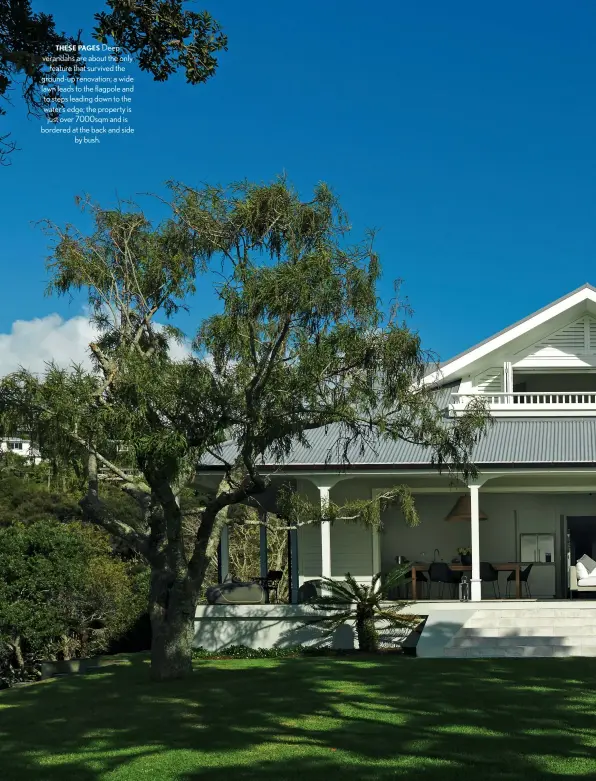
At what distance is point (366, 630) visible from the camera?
18453 millimetres

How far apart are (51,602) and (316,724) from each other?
48.4ft

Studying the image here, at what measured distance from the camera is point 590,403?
76.0 ft

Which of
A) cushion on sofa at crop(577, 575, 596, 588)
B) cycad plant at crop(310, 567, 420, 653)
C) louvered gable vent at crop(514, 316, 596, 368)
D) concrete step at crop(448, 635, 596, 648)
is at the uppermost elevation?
louvered gable vent at crop(514, 316, 596, 368)

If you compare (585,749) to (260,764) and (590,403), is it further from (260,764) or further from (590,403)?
(590,403)

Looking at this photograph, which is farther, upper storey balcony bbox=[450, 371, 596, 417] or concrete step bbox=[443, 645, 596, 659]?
upper storey balcony bbox=[450, 371, 596, 417]

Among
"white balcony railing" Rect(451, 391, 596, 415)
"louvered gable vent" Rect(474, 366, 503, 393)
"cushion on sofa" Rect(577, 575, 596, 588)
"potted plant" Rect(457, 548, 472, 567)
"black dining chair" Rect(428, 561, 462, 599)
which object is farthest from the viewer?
"louvered gable vent" Rect(474, 366, 503, 393)

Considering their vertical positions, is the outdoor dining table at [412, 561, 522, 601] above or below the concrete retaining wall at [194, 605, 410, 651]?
above

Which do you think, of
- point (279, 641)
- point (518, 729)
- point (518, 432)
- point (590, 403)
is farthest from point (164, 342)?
point (590, 403)

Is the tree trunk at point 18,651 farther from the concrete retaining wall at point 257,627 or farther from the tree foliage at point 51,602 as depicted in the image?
the concrete retaining wall at point 257,627

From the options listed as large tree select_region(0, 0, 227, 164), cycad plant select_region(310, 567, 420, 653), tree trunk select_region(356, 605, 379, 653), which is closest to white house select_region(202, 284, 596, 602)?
cycad plant select_region(310, 567, 420, 653)

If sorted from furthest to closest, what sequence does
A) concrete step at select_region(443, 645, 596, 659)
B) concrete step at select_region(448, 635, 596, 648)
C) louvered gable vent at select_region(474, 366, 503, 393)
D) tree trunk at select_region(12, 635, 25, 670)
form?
tree trunk at select_region(12, 635, 25, 670), louvered gable vent at select_region(474, 366, 503, 393), concrete step at select_region(448, 635, 596, 648), concrete step at select_region(443, 645, 596, 659)

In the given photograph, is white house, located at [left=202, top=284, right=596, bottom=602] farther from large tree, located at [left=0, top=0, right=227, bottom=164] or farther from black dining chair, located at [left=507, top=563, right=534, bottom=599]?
large tree, located at [left=0, top=0, right=227, bottom=164]

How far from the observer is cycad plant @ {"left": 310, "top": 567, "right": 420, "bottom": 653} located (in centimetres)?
1844

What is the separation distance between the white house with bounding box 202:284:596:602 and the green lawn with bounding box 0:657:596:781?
6.52 meters
